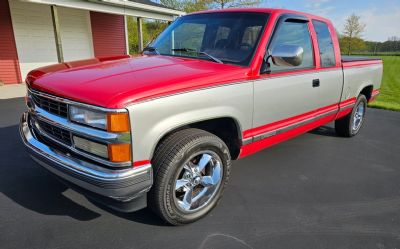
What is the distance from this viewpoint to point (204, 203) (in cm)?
265

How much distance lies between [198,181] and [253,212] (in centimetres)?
65

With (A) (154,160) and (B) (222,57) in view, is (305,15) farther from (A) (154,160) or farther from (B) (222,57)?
(A) (154,160)

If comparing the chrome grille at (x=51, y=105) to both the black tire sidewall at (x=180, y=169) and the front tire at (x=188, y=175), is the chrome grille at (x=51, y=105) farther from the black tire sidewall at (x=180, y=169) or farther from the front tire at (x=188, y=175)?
the black tire sidewall at (x=180, y=169)

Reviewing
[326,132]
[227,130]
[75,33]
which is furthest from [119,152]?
[75,33]

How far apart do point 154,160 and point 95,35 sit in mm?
13651

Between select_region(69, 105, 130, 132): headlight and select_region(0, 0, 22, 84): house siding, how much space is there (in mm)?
10295

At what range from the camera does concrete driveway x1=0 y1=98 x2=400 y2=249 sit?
2328 millimetres

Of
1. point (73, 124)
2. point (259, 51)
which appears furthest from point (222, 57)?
point (73, 124)

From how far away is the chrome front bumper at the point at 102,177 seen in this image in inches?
76.5

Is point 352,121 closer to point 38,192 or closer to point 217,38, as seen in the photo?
point 217,38

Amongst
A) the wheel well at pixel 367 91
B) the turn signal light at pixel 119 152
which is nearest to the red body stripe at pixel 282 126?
the wheel well at pixel 367 91

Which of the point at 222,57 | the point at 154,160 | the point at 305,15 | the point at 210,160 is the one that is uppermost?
the point at 305,15

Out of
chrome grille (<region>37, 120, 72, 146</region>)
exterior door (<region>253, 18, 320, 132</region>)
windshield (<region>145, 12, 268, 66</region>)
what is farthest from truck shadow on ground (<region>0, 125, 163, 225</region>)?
windshield (<region>145, 12, 268, 66</region>)

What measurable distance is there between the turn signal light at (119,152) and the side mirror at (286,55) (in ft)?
5.59
